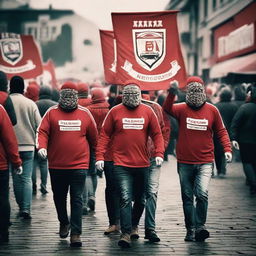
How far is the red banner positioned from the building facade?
5.68 m

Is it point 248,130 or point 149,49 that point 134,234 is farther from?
point 248,130

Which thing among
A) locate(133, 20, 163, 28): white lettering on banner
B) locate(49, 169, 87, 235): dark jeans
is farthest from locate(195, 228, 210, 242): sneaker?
locate(133, 20, 163, 28): white lettering on banner

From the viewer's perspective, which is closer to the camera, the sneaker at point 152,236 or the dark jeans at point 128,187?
the dark jeans at point 128,187

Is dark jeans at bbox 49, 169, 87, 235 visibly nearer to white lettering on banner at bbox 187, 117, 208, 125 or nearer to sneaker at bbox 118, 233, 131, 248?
sneaker at bbox 118, 233, 131, 248

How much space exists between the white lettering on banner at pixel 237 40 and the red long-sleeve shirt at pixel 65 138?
17.4 metres

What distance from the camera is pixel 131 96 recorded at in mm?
8312

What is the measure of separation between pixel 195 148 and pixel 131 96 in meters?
0.94

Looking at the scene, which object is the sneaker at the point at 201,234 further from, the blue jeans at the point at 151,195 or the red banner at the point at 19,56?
the red banner at the point at 19,56

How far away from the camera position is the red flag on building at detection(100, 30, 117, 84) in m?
10.8

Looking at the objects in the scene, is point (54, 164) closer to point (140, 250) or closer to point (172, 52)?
point (140, 250)

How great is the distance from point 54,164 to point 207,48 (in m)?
34.7

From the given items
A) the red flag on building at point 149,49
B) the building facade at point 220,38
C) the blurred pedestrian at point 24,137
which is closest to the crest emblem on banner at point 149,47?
the red flag on building at point 149,49

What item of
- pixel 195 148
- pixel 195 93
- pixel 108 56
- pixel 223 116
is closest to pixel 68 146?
pixel 195 148

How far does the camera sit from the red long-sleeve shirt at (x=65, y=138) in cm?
830
